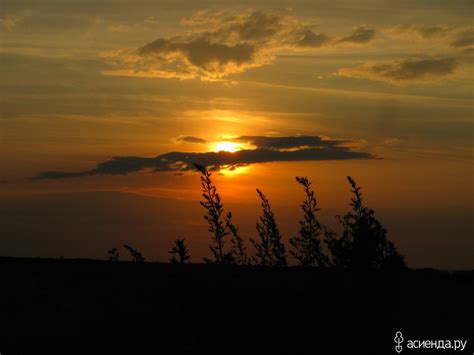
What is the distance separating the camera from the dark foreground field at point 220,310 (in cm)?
801

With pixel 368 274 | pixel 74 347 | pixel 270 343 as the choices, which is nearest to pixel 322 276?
pixel 368 274

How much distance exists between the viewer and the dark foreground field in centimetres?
801

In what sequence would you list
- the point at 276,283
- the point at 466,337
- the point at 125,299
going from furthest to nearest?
the point at 276,283
the point at 125,299
the point at 466,337

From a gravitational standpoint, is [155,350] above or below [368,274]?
below

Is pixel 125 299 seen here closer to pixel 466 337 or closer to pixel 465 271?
pixel 466 337

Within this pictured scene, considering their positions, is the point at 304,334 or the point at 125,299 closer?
the point at 304,334

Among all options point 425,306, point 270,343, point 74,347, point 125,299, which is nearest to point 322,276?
point 425,306

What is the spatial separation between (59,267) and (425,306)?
6112 millimetres

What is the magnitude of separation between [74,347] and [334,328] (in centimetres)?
341

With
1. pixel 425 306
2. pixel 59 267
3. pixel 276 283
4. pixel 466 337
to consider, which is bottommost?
pixel 466 337

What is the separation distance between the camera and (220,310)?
8.73m

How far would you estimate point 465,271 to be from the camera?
12734mm

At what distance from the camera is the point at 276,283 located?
9930mm

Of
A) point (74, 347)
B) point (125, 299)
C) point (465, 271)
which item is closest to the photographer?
point (74, 347)
